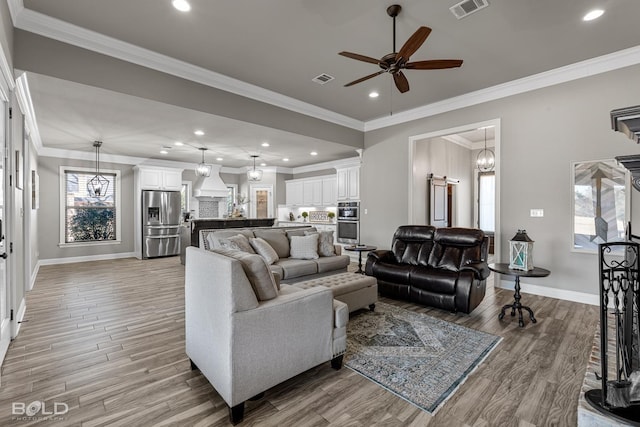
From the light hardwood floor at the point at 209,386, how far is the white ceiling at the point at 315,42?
2.77 metres

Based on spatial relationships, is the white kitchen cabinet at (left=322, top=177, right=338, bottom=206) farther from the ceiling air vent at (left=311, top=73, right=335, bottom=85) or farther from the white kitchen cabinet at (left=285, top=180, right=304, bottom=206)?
the ceiling air vent at (left=311, top=73, right=335, bottom=85)

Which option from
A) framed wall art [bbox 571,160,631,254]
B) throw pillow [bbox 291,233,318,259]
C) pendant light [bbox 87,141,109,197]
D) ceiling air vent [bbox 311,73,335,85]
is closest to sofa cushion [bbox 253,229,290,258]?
throw pillow [bbox 291,233,318,259]

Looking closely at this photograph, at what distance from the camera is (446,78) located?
4.53m

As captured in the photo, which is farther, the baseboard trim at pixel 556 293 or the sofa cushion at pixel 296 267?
the sofa cushion at pixel 296 267

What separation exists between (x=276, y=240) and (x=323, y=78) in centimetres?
264

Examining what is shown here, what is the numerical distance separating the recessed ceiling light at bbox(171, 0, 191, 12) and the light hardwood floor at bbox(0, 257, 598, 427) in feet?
10.6

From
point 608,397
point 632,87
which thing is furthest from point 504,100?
point 608,397

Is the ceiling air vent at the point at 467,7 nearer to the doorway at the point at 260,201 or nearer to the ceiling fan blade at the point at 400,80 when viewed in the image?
the ceiling fan blade at the point at 400,80

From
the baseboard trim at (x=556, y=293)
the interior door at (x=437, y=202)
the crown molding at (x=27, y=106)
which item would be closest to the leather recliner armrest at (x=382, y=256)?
the baseboard trim at (x=556, y=293)

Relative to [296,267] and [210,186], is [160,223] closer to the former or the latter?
[210,186]

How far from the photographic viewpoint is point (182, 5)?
287 cm

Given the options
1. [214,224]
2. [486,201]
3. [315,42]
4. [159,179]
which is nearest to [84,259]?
[159,179]

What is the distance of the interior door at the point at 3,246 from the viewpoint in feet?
8.75

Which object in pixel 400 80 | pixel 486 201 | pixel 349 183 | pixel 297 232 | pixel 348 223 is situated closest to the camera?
pixel 400 80
